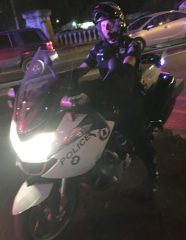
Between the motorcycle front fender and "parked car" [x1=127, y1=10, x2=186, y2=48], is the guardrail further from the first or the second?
the motorcycle front fender

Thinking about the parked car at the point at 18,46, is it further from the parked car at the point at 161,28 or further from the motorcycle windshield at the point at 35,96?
the motorcycle windshield at the point at 35,96

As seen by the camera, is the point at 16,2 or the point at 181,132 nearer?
the point at 181,132

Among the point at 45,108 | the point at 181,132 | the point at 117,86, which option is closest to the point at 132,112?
the point at 117,86

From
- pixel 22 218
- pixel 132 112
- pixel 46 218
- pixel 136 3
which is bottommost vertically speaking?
pixel 136 3

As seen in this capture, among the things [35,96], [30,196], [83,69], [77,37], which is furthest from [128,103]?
[77,37]

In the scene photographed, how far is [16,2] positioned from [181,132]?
35.6 meters

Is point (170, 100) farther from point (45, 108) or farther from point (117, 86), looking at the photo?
point (45, 108)

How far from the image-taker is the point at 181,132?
19.3 ft

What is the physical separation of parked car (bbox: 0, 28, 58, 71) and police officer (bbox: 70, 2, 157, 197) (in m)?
13.5

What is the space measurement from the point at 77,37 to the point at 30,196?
2559cm

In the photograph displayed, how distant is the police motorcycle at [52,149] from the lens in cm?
321

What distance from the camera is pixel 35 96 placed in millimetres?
3264

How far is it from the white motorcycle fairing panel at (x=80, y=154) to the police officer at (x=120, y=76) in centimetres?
30

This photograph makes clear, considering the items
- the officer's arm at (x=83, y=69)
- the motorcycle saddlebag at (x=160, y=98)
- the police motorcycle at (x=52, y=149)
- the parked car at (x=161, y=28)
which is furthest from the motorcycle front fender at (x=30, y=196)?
the parked car at (x=161, y=28)
